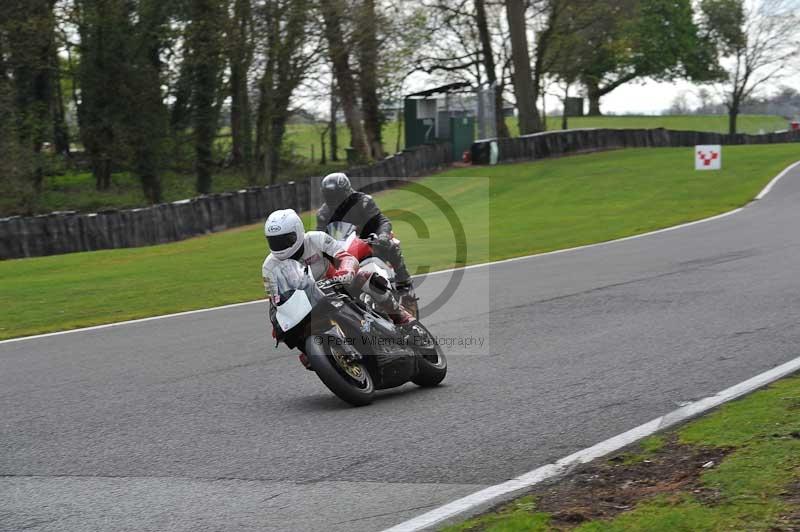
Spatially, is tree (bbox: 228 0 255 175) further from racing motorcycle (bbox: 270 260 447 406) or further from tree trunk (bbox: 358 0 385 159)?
racing motorcycle (bbox: 270 260 447 406)

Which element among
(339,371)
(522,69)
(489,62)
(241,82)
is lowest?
(339,371)

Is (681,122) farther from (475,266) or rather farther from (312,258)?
(312,258)

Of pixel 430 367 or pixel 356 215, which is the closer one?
pixel 430 367

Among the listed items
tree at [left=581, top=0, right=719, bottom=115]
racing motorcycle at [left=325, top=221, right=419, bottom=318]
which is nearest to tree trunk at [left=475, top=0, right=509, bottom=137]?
tree at [left=581, top=0, right=719, bottom=115]

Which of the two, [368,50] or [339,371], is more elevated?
[368,50]

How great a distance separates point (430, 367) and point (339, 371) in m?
1.06

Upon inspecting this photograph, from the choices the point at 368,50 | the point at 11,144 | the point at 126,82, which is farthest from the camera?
the point at 368,50

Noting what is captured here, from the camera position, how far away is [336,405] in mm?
8156

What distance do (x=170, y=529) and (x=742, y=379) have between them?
487 cm

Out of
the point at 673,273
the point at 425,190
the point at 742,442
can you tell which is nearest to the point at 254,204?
the point at 425,190

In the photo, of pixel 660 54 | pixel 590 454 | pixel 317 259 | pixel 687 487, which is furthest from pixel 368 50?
pixel 660 54

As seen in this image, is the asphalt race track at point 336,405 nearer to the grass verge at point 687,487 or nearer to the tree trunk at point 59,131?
the grass verge at point 687,487

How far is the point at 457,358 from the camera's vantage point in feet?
32.9

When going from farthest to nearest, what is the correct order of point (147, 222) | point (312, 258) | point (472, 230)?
point (472, 230) → point (147, 222) → point (312, 258)
